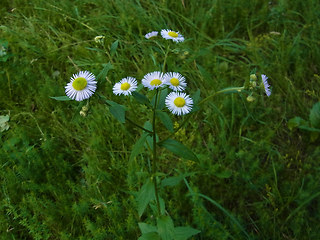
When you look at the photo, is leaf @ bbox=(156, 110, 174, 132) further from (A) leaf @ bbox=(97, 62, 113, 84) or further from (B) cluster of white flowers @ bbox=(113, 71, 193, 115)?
(A) leaf @ bbox=(97, 62, 113, 84)

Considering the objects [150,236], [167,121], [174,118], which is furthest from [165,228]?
[174,118]

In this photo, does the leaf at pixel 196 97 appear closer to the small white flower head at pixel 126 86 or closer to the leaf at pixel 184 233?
the small white flower head at pixel 126 86

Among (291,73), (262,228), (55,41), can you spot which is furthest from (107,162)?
(291,73)

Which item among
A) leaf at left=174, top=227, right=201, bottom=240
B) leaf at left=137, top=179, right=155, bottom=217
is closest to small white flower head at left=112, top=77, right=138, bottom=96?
leaf at left=137, top=179, right=155, bottom=217

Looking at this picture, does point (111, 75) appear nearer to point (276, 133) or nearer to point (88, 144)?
point (88, 144)

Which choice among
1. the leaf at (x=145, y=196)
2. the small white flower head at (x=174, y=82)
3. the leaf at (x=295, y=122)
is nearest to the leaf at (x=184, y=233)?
the leaf at (x=145, y=196)

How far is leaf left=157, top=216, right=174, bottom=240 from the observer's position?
1.26m

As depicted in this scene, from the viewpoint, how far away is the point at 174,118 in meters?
2.06

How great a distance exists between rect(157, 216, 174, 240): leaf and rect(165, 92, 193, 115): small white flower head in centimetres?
51

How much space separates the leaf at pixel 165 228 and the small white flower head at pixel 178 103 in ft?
1.67

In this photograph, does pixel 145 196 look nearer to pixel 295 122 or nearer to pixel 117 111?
pixel 117 111

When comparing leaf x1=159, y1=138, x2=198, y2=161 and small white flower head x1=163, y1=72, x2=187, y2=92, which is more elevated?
small white flower head x1=163, y1=72, x2=187, y2=92

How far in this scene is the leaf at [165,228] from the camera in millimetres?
1263

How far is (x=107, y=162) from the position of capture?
190 cm
